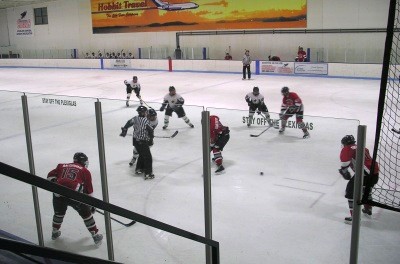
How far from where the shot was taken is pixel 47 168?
6586 millimetres

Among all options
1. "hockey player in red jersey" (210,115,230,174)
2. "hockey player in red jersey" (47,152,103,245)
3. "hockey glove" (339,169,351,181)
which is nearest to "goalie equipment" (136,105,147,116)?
"hockey player in red jersey" (210,115,230,174)

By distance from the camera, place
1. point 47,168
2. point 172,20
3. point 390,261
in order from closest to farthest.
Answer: point 390,261 → point 47,168 → point 172,20

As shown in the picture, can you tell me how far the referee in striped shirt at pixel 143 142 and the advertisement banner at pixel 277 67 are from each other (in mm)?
15056

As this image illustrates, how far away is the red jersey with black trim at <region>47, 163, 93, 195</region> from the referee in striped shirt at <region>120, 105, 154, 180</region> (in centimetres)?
181

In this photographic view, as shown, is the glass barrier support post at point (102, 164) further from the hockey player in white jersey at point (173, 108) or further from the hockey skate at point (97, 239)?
the hockey player in white jersey at point (173, 108)

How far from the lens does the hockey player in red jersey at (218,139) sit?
6.11m

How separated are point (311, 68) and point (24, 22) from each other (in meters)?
25.2

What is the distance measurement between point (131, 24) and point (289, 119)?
2541 cm

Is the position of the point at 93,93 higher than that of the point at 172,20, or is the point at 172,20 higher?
the point at 172,20

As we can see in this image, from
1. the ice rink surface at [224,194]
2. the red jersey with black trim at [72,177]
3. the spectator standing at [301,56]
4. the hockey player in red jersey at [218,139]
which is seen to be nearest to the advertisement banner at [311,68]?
the spectator standing at [301,56]

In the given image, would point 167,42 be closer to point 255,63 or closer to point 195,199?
point 255,63

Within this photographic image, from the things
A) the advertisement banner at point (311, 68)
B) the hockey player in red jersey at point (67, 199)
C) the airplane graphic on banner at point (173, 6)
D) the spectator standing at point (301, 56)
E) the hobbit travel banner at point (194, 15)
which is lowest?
the hockey player in red jersey at point (67, 199)

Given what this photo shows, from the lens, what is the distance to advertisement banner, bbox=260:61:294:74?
2039cm

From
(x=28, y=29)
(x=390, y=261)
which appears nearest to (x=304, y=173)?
(x=390, y=261)
